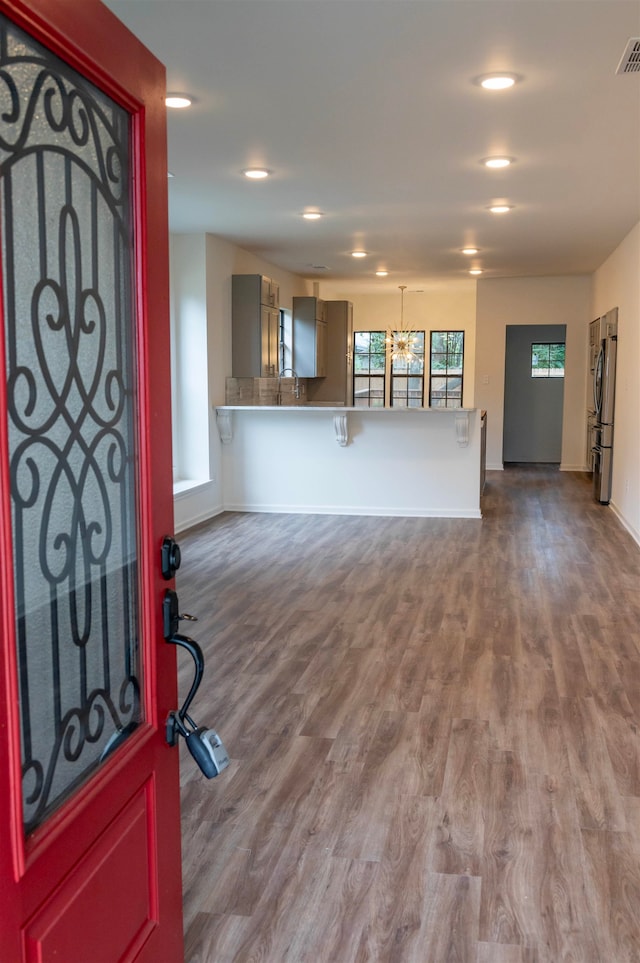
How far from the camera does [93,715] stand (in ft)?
5.06

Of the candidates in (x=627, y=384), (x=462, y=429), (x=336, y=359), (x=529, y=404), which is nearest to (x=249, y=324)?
(x=462, y=429)

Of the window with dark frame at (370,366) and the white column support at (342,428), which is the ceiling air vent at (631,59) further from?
the window with dark frame at (370,366)

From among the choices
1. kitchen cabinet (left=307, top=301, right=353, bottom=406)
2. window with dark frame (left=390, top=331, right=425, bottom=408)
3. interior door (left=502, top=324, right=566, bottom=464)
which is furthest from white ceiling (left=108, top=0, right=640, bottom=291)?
window with dark frame (left=390, top=331, right=425, bottom=408)

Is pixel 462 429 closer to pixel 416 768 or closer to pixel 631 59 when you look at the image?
pixel 631 59

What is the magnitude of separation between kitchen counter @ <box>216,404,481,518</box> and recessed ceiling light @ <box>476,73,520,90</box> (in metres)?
4.18

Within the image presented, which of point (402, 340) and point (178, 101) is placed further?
point (402, 340)

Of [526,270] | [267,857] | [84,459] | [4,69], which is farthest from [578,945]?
[526,270]

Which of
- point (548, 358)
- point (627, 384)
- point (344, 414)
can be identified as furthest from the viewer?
point (548, 358)

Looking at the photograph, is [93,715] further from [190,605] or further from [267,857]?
→ [190,605]

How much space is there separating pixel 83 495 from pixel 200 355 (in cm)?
638

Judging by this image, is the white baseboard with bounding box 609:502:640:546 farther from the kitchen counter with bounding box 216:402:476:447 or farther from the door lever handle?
the door lever handle

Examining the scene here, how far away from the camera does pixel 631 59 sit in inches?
136

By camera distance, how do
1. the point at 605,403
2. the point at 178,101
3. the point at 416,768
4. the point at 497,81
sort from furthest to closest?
the point at 605,403 < the point at 178,101 < the point at 497,81 < the point at 416,768

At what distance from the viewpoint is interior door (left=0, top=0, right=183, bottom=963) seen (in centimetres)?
124
